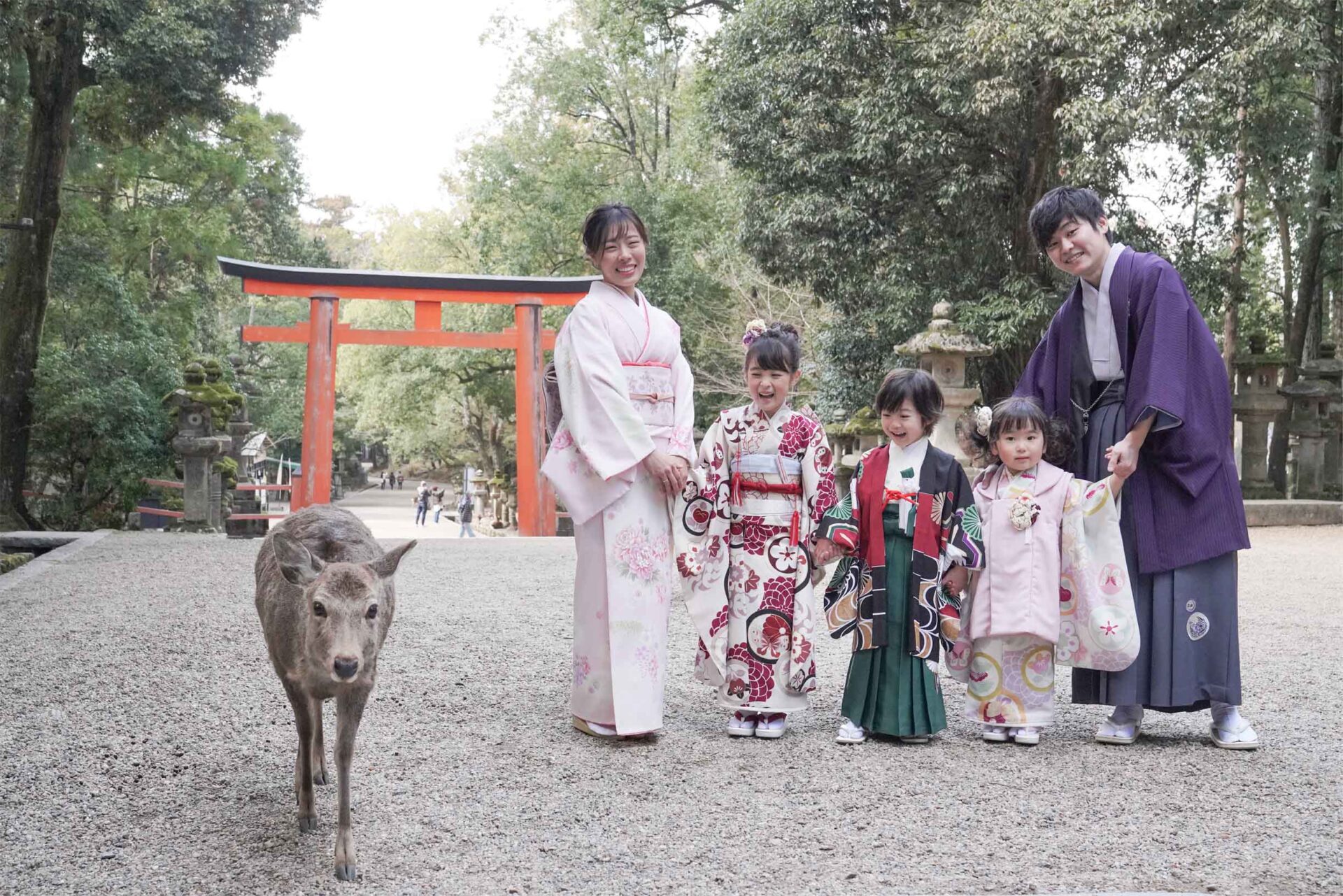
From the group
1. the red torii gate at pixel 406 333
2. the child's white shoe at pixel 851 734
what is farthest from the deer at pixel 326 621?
the red torii gate at pixel 406 333

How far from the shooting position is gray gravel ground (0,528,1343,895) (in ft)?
8.28

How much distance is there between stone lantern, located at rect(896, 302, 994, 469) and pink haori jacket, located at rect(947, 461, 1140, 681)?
6.59 m

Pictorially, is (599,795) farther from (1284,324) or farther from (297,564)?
(1284,324)

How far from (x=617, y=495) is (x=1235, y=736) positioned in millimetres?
2189

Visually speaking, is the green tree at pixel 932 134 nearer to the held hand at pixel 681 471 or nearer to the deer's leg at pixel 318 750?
the held hand at pixel 681 471

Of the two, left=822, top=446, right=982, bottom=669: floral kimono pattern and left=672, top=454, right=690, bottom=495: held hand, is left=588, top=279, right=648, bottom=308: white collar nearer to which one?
left=672, top=454, right=690, bottom=495: held hand

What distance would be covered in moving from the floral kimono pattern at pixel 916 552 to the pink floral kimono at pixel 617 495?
601 mm

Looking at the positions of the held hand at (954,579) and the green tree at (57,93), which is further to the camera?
the green tree at (57,93)

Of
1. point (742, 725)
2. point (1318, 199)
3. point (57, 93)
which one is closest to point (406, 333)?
point (57, 93)

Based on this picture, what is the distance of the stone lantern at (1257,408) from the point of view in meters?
14.8

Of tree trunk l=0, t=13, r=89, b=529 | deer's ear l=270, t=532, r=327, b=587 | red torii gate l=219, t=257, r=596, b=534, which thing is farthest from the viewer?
tree trunk l=0, t=13, r=89, b=529

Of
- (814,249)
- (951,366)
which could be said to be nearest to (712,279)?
(814,249)

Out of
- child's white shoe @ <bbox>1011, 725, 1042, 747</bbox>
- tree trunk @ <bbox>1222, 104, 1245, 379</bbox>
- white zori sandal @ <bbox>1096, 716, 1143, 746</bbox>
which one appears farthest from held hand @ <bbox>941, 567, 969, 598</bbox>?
tree trunk @ <bbox>1222, 104, 1245, 379</bbox>

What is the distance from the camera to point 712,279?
66.1 feet
